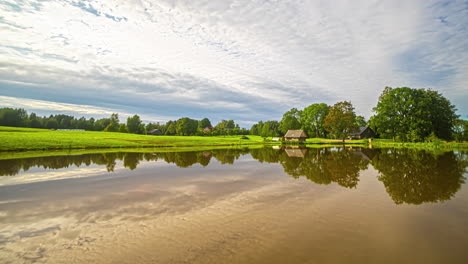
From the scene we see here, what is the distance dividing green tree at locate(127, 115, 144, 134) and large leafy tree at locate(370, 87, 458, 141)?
96.6 m

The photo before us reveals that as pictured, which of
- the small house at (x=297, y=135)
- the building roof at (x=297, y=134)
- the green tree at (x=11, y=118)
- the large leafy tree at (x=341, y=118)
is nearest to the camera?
the large leafy tree at (x=341, y=118)

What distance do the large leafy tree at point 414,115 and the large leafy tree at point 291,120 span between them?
4163 centimetres

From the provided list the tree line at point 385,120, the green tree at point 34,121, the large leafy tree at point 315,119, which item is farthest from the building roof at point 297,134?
the green tree at point 34,121

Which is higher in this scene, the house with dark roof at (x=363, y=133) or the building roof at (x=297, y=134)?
Answer: the house with dark roof at (x=363, y=133)

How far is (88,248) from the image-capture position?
4125 millimetres

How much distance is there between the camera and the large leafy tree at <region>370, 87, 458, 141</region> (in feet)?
159

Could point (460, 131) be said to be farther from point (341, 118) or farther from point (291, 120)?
point (291, 120)

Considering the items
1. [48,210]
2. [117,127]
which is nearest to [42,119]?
[117,127]

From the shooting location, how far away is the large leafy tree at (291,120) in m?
96.8

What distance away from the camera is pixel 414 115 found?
49.7m

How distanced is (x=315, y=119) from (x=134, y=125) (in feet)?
280

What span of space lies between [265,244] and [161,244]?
2166mm

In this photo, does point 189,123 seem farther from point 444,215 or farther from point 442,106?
point 444,215

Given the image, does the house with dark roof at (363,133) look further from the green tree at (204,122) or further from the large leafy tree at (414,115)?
the green tree at (204,122)
